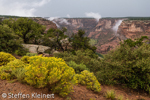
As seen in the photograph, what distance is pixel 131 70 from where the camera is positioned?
21.6 feet

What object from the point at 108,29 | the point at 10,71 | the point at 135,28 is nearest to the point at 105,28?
the point at 108,29

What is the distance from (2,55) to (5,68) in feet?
7.67

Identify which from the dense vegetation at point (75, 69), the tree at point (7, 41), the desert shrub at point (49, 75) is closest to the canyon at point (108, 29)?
the tree at point (7, 41)

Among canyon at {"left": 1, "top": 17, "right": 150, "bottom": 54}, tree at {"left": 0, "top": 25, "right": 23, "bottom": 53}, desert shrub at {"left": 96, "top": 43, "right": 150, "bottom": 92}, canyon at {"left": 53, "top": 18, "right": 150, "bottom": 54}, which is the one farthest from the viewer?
canyon at {"left": 53, "top": 18, "right": 150, "bottom": 54}

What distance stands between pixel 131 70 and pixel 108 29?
133583mm

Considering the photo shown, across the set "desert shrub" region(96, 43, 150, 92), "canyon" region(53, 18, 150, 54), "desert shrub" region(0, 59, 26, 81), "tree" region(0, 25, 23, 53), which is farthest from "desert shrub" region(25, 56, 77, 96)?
"canyon" region(53, 18, 150, 54)

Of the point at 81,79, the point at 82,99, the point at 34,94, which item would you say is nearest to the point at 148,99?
the point at 81,79

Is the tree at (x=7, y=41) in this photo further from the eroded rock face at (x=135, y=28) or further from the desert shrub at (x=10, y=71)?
the eroded rock face at (x=135, y=28)

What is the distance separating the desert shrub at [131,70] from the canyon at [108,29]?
21.1 metres

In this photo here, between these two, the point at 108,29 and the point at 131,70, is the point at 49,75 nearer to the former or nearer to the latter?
the point at 131,70

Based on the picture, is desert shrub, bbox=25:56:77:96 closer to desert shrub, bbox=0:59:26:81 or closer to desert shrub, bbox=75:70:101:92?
desert shrub, bbox=0:59:26:81

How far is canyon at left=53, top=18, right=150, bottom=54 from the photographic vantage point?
3091 inches

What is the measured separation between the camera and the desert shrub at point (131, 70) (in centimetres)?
619

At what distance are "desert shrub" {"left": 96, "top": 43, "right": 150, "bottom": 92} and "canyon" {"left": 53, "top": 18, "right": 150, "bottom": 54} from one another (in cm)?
2106
